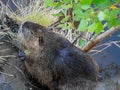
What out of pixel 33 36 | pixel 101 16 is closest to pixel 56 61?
pixel 33 36

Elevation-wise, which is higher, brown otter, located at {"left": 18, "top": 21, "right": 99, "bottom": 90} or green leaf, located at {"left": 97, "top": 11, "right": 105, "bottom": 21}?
green leaf, located at {"left": 97, "top": 11, "right": 105, "bottom": 21}

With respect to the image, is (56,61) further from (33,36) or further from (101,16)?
(101,16)

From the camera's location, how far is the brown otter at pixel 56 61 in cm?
314

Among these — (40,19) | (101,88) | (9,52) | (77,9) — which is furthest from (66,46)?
(77,9)

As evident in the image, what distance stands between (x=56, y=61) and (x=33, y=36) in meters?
0.35

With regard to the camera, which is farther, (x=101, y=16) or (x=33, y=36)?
(x=33, y=36)

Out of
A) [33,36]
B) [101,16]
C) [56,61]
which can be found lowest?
[56,61]

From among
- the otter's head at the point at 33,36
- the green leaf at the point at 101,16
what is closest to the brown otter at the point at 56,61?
the otter's head at the point at 33,36

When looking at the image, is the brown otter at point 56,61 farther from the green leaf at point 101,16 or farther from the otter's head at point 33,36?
the green leaf at point 101,16

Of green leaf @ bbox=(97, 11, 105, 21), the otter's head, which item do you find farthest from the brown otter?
green leaf @ bbox=(97, 11, 105, 21)

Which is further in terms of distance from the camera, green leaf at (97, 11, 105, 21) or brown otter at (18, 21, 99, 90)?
brown otter at (18, 21, 99, 90)

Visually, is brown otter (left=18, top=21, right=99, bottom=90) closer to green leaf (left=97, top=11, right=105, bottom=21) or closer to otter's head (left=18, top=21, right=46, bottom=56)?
otter's head (left=18, top=21, right=46, bottom=56)

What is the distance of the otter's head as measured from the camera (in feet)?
10.5

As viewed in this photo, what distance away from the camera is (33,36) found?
3.22m
